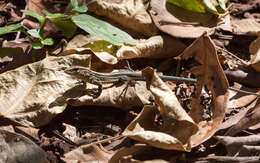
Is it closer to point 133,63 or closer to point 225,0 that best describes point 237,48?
point 225,0

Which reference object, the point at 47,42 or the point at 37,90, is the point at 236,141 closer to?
the point at 37,90

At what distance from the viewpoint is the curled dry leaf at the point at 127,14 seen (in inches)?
130

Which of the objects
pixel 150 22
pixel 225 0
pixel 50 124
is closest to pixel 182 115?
pixel 50 124

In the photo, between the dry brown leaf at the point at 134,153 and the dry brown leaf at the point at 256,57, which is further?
the dry brown leaf at the point at 256,57

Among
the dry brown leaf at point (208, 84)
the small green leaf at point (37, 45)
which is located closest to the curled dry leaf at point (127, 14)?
the small green leaf at point (37, 45)

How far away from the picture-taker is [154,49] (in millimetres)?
3158

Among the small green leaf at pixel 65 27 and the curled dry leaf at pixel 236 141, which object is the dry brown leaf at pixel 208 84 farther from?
the small green leaf at pixel 65 27

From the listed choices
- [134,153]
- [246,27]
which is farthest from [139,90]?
[246,27]

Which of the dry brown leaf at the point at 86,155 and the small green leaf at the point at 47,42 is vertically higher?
the small green leaf at the point at 47,42

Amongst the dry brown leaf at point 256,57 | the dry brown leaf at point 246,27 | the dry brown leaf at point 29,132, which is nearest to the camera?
the dry brown leaf at point 29,132

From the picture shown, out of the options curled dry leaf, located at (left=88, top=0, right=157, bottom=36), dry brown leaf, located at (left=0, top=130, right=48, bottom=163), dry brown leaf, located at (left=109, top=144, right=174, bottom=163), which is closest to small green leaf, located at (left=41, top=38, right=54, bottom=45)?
curled dry leaf, located at (left=88, top=0, right=157, bottom=36)

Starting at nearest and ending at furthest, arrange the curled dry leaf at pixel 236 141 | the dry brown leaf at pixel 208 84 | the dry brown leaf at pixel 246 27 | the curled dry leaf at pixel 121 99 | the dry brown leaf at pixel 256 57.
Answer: the curled dry leaf at pixel 236 141
the dry brown leaf at pixel 208 84
the curled dry leaf at pixel 121 99
the dry brown leaf at pixel 256 57
the dry brown leaf at pixel 246 27

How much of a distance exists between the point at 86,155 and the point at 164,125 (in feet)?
1.72

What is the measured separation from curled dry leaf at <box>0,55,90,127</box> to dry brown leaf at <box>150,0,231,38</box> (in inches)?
30.4
